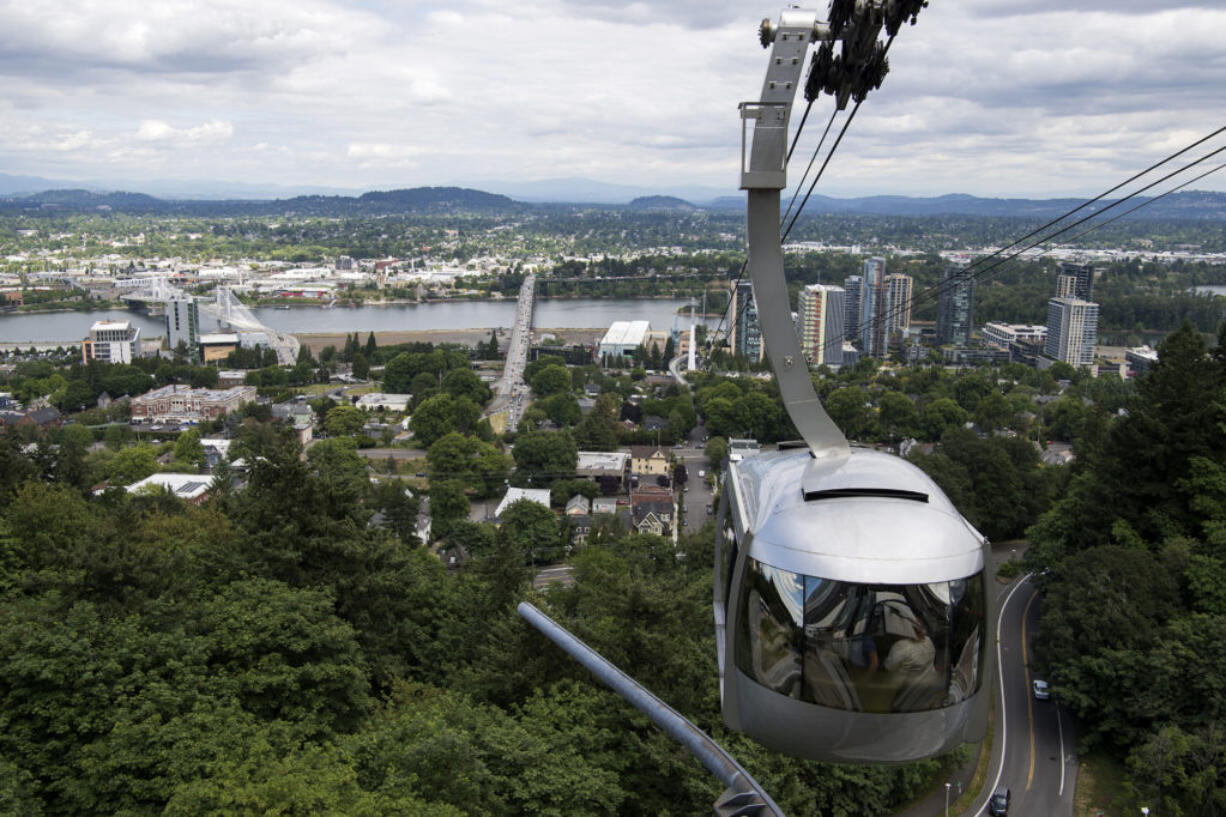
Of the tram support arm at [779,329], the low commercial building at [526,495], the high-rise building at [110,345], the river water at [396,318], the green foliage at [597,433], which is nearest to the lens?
the tram support arm at [779,329]

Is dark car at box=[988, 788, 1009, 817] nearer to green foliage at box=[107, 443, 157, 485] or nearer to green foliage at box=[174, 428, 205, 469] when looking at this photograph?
green foliage at box=[107, 443, 157, 485]

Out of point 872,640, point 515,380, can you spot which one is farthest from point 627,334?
point 872,640

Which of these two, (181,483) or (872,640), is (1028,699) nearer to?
(872,640)

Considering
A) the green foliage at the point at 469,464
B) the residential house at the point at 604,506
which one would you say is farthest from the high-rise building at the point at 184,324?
the residential house at the point at 604,506

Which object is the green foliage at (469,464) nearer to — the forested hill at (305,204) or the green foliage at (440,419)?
the green foliage at (440,419)

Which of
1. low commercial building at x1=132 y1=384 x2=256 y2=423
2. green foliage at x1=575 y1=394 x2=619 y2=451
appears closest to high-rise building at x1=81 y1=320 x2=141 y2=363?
low commercial building at x1=132 y1=384 x2=256 y2=423

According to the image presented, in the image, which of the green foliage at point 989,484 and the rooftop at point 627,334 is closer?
the green foliage at point 989,484
